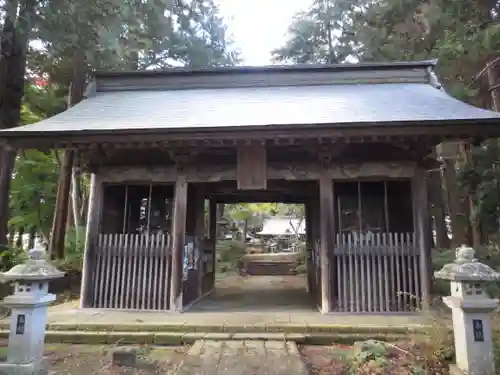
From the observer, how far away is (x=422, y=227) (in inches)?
259

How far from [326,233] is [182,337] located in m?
3.00

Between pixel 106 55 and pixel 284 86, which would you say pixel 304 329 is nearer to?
pixel 284 86

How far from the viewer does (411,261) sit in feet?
21.7

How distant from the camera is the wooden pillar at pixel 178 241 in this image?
6.73 meters

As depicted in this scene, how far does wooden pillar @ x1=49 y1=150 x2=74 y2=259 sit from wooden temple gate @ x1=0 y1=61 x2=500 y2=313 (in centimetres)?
273

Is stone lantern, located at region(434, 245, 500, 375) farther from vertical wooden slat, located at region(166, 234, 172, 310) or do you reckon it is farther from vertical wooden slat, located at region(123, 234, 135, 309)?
vertical wooden slat, located at region(123, 234, 135, 309)

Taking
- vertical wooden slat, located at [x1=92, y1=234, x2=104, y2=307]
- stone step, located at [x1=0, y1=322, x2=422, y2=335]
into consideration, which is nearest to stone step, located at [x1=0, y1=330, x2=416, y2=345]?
stone step, located at [x1=0, y1=322, x2=422, y2=335]

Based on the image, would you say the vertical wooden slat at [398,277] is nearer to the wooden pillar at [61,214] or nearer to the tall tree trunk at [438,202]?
the tall tree trunk at [438,202]

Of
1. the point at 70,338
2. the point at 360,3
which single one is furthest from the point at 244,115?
the point at 360,3

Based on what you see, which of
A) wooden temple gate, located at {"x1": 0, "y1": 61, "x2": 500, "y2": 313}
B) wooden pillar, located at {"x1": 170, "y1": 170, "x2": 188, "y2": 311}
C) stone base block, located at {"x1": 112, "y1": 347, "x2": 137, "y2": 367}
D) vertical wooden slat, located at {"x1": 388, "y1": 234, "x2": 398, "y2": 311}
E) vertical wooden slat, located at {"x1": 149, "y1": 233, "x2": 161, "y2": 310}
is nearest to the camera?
stone base block, located at {"x1": 112, "y1": 347, "x2": 137, "y2": 367}

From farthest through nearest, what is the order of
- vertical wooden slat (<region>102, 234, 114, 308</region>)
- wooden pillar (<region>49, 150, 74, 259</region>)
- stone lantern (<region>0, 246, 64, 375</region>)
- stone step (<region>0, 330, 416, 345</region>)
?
wooden pillar (<region>49, 150, 74, 259</region>)
vertical wooden slat (<region>102, 234, 114, 308</region>)
stone step (<region>0, 330, 416, 345</region>)
stone lantern (<region>0, 246, 64, 375</region>)

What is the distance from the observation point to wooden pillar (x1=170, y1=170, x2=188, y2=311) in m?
6.73

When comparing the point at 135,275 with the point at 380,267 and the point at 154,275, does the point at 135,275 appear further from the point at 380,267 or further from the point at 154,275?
the point at 380,267

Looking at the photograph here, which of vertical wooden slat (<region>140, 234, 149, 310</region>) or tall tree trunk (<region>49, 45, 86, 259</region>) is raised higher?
tall tree trunk (<region>49, 45, 86, 259</region>)
